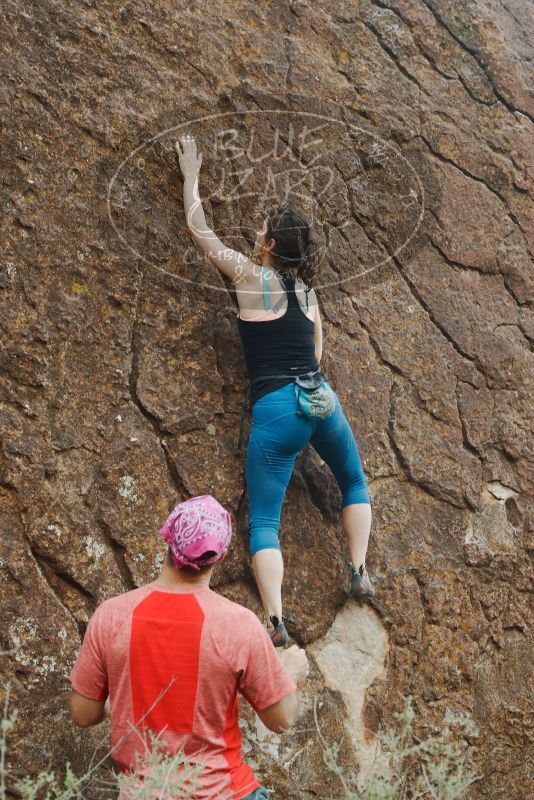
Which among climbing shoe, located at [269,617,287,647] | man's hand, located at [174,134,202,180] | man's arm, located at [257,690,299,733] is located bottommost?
climbing shoe, located at [269,617,287,647]

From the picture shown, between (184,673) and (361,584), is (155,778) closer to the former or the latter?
(184,673)

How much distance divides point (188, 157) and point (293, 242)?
36.6 inches

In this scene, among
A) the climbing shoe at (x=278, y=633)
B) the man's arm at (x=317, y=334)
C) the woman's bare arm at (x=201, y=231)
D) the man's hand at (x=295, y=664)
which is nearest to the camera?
the man's hand at (x=295, y=664)

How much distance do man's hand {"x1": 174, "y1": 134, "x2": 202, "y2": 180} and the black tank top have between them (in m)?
0.86

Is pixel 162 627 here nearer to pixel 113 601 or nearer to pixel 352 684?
pixel 113 601

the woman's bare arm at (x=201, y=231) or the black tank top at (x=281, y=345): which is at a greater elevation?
the woman's bare arm at (x=201, y=231)

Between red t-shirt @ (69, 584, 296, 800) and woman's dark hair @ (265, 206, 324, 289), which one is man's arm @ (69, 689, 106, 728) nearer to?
red t-shirt @ (69, 584, 296, 800)

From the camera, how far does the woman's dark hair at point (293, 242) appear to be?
156 inches

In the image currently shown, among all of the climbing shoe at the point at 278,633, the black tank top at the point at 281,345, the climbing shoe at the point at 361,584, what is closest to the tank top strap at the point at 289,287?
the black tank top at the point at 281,345

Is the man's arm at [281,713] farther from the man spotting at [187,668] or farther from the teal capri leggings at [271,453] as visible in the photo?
the teal capri leggings at [271,453]

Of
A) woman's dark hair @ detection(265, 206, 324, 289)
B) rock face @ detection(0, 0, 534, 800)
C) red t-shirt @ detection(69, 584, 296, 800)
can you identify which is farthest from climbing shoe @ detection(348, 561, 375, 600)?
red t-shirt @ detection(69, 584, 296, 800)

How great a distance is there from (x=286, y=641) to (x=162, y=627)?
1360mm

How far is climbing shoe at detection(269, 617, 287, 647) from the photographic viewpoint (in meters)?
3.77

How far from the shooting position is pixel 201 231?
424cm
